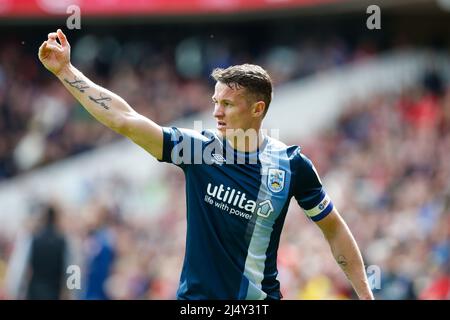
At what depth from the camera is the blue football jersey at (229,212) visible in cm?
545

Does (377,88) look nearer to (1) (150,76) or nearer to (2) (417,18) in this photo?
(2) (417,18)

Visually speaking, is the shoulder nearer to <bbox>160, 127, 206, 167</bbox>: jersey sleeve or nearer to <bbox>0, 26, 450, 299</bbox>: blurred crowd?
<bbox>160, 127, 206, 167</bbox>: jersey sleeve

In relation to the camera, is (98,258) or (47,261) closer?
(47,261)

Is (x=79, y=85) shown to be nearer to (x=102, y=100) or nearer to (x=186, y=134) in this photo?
(x=102, y=100)

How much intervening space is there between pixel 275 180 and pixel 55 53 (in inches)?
57.5

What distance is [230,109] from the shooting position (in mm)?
5633

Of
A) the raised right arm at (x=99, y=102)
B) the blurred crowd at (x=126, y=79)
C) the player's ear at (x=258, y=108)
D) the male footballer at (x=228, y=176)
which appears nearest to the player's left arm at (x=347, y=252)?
the male footballer at (x=228, y=176)

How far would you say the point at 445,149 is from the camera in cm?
1513

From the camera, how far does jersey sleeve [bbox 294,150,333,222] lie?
226 inches

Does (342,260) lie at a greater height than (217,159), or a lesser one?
lesser

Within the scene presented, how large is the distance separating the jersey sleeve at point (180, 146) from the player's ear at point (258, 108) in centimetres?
40

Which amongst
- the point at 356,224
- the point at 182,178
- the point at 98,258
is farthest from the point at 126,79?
the point at 98,258

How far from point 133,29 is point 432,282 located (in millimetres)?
12375

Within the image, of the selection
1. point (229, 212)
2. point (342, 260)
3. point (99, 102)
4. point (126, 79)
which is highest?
point (126, 79)
